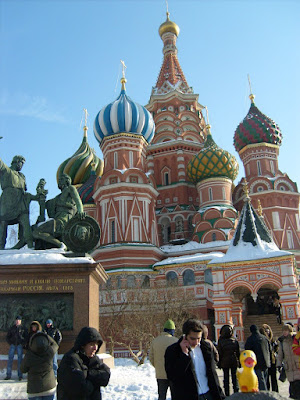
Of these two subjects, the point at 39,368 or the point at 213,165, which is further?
the point at 213,165

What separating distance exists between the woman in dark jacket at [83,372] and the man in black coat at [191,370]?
614mm

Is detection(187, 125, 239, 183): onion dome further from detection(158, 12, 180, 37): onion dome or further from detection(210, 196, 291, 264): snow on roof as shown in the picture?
detection(158, 12, 180, 37): onion dome

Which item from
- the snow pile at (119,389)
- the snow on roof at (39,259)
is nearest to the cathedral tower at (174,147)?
the snow on roof at (39,259)

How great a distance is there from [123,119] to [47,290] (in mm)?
22920

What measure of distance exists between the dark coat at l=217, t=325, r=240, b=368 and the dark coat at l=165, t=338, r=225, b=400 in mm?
3338

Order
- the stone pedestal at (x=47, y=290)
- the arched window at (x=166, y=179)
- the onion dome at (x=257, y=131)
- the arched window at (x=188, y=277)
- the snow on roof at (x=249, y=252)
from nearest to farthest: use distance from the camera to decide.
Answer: the stone pedestal at (x=47, y=290)
the snow on roof at (x=249, y=252)
the arched window at (x=188, y=277)
the onion dome at (x=257, y=131)
the arched window at (x=166, y=179)

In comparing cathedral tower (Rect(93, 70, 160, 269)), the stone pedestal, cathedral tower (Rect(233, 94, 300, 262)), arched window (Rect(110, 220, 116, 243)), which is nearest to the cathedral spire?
cathedral tower (Rect(233, 94, 300, 262))

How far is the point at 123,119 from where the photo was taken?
31078 millimetres

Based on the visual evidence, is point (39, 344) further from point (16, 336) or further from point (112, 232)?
point (112, 232)

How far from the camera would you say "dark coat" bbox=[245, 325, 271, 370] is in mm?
6703

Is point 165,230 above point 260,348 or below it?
above

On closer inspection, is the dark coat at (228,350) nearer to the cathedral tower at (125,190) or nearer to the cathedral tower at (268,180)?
the cathedral tower at (125,190)

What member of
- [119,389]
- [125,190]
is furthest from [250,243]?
[119,389]

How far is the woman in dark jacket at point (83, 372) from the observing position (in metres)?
3.51
